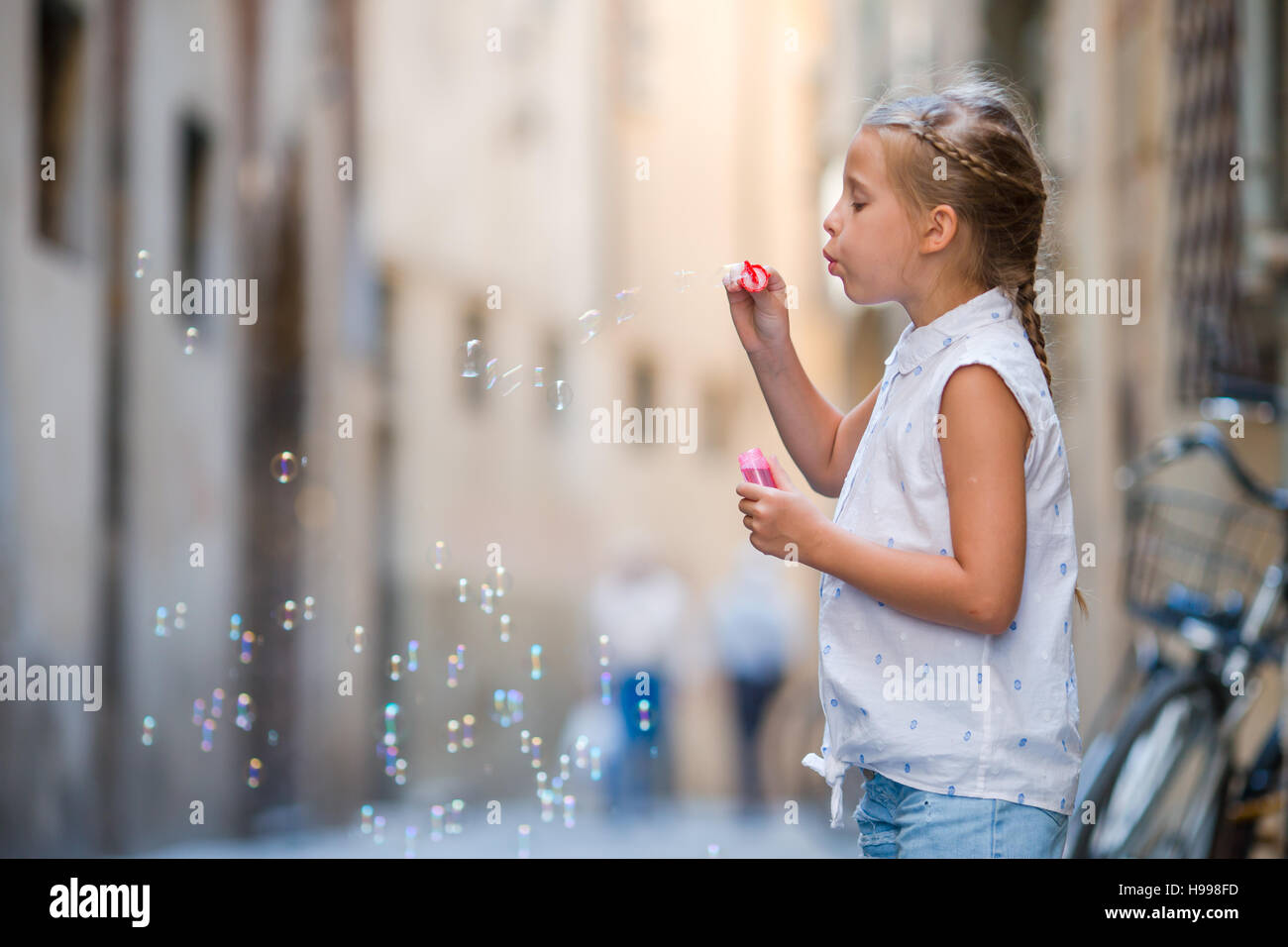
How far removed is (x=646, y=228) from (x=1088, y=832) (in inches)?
573

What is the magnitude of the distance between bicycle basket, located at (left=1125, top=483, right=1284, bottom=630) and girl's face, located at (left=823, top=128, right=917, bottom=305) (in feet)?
5.58

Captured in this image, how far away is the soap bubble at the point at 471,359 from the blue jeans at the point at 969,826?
125 centimetres

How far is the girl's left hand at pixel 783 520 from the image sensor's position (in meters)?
1.42

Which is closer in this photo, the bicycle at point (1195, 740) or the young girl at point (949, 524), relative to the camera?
the young girl at point (949, 524)

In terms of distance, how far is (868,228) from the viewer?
149 cm

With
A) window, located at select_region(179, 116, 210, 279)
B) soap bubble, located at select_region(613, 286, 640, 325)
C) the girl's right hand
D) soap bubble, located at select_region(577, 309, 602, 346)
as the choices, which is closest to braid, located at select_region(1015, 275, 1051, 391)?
the girl's right hand

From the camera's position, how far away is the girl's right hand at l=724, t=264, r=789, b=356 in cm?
158

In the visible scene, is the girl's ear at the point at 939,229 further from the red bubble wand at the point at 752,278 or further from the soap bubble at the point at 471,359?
the soap bubble at the point at 471,359

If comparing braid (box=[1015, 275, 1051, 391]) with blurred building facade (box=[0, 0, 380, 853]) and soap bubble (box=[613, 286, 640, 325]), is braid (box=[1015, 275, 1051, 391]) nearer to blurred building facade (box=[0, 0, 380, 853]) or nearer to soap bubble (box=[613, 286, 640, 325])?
soap bubble (box=[613, 286, 640, 325])

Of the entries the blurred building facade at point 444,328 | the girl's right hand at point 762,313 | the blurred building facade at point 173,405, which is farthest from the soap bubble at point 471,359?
the blurred building facade at point 173,405

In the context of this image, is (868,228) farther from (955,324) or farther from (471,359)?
(471,359)

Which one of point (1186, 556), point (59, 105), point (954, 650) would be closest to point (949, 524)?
point (954, 650)
